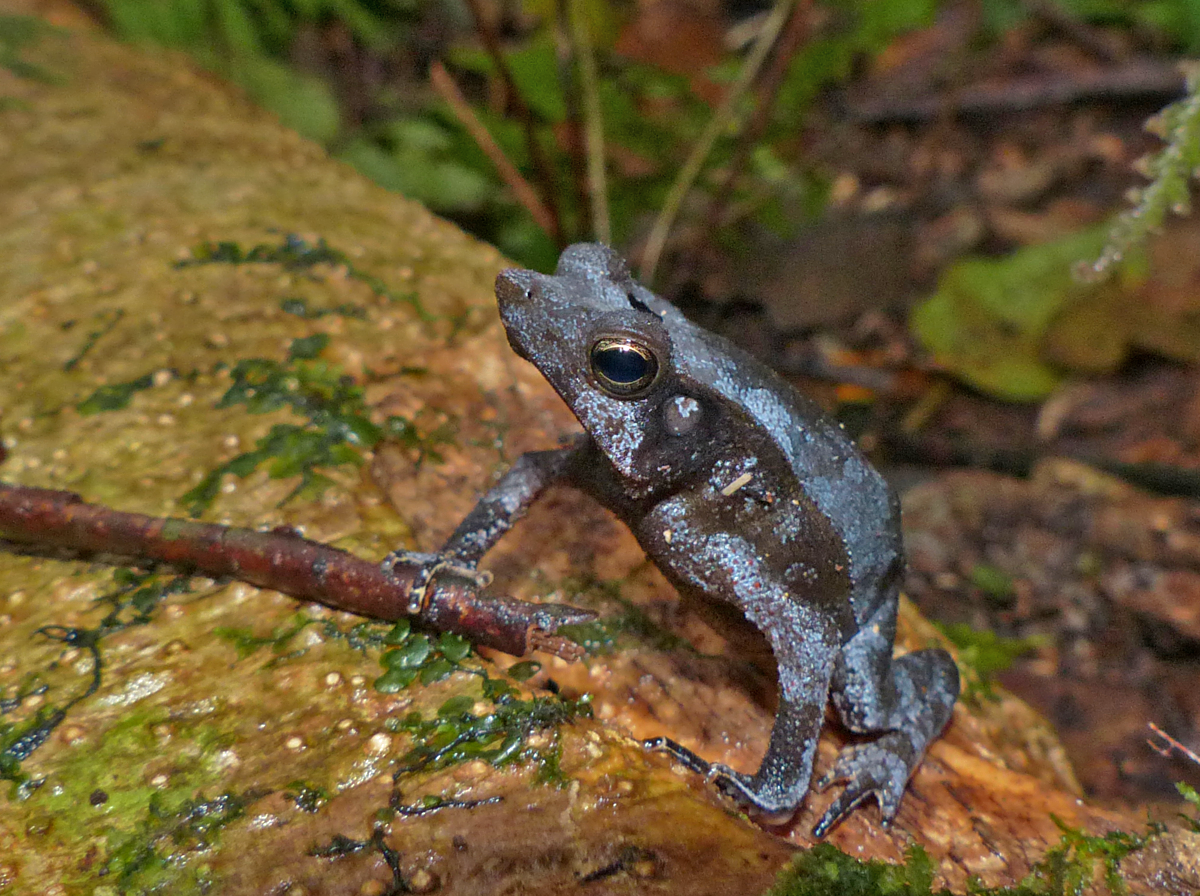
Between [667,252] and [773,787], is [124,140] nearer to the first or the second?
[667,252]

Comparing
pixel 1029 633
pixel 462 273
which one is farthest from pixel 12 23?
pixel 1029 633

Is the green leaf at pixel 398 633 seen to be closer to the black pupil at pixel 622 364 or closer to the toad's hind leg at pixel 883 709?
the black pupil at pixel 622 364

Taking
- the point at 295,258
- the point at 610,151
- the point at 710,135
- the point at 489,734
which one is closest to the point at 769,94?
the point at 710,135

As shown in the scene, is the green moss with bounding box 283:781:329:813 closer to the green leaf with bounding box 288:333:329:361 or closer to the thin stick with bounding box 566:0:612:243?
the green leaf with bounding box 288:333:329:361

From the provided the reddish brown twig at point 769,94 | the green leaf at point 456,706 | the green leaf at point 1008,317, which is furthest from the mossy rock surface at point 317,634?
the green leaf at point 1008,317

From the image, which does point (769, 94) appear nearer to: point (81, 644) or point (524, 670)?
point (524, 670)

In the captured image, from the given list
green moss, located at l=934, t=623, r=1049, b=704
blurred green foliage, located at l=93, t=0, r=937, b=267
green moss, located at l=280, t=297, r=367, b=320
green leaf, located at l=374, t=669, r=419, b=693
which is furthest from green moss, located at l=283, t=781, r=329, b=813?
blurred green foliage, located at l=93, t=0, r=937, b=267

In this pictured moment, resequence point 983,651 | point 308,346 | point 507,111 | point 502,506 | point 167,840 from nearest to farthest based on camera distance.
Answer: point 167,840, point 502,506, point 308,346, point 983,651, point 507,111
